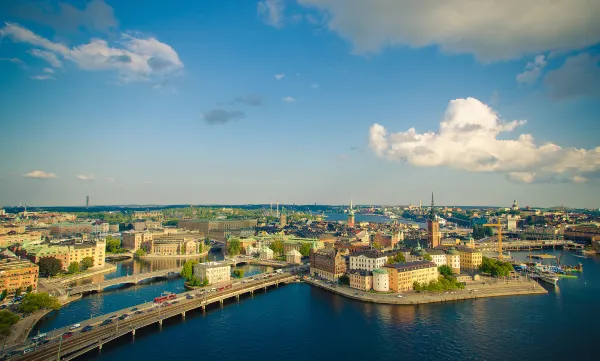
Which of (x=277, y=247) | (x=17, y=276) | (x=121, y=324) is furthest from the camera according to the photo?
(x=277, y=247)

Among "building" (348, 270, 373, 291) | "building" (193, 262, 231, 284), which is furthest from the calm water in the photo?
"building" (193, 262, 231, 284)

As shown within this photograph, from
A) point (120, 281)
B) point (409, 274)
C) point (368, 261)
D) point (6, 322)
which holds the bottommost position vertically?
point (120, 281)

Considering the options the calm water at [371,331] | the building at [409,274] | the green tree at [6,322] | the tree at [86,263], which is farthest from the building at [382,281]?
the tree at [86,263]

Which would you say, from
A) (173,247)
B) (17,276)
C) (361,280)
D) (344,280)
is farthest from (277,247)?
(17,276)

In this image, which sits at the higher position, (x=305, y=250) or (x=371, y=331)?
(x=305, y=250)

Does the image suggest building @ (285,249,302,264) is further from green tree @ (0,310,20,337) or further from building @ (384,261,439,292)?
green tree @ (0,310,20,337)

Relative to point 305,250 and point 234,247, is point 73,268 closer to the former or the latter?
point 234,247

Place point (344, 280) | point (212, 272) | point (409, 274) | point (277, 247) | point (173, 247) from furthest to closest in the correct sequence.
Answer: point (173, 247), point (277, 247), point (212, 272), point (344, 280), point (409, 274)
